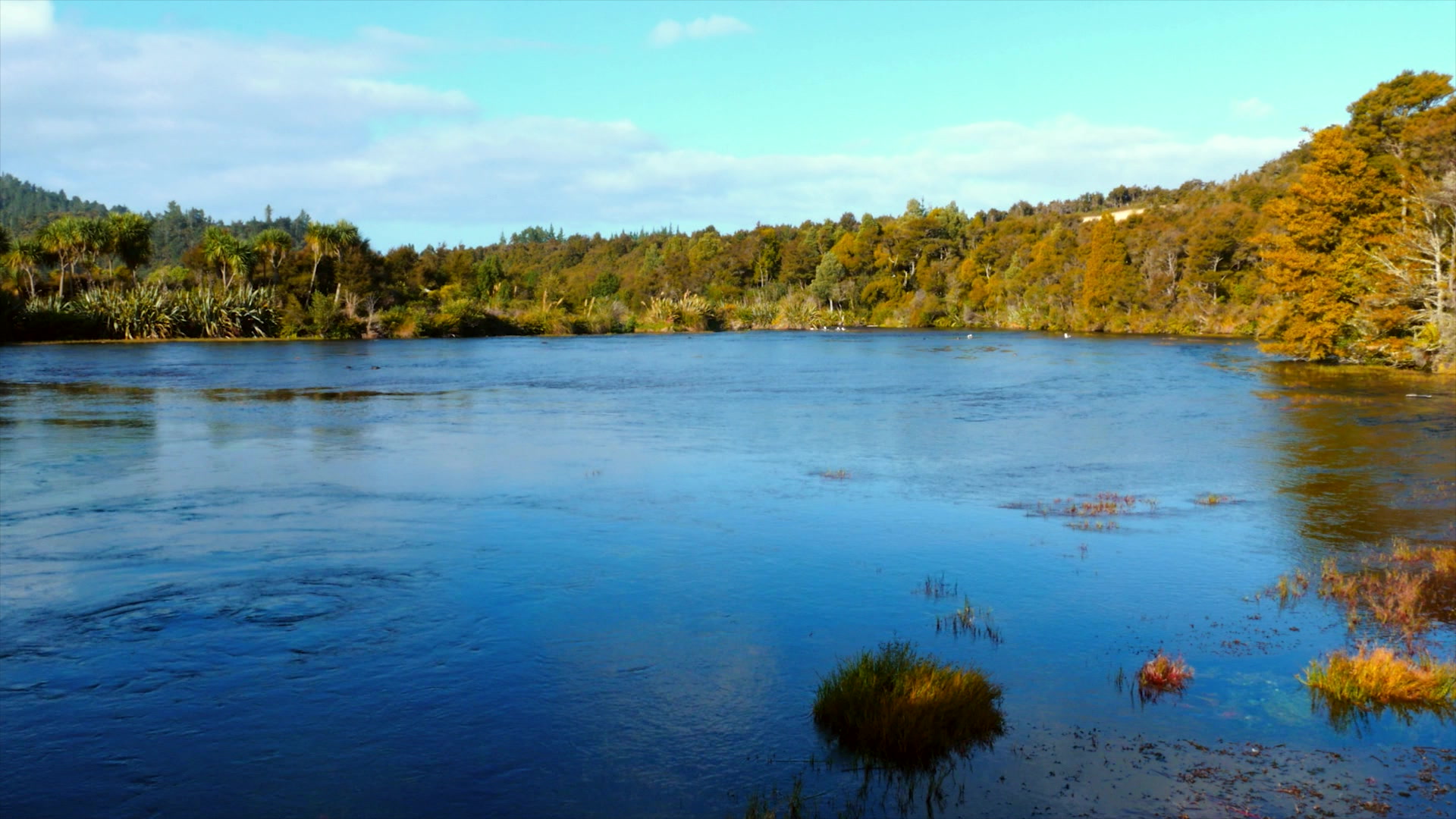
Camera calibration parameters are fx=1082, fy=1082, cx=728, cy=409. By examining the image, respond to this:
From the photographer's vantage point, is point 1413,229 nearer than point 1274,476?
No

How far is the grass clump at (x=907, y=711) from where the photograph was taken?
22.9 feet

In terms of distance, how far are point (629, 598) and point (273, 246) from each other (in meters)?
76.8

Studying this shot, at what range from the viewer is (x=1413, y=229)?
35.8 meters

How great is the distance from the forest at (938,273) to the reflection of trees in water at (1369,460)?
23.9ft

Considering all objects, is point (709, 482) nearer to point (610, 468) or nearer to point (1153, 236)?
point (610, 468)

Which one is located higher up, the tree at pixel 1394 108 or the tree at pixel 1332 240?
the tree at pixel 1394 108

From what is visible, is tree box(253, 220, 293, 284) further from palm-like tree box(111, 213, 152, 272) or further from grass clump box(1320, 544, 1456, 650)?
grass clump box(1320, 544, 1456, 650)

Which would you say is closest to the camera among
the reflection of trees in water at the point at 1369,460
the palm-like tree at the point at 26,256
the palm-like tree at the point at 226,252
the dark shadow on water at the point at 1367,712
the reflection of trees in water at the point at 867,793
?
the reflection of trees in water at the point at 867,793

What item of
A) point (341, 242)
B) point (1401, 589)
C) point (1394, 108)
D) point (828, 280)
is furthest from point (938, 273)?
point (1401, 589)

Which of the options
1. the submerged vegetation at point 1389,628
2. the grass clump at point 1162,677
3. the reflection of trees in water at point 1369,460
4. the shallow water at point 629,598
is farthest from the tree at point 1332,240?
the grass clump at point 1162,677

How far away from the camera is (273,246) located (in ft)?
259

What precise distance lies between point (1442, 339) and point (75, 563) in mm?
37997

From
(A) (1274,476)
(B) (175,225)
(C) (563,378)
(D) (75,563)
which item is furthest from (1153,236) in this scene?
(B) (175,225)

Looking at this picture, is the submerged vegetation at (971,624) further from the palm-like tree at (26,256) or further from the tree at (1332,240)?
the palm-like tree at (26,256)
